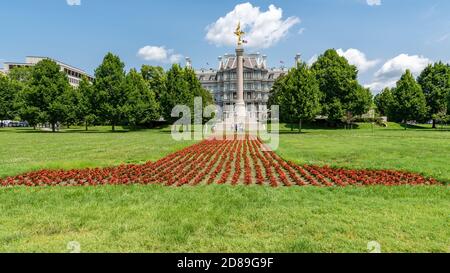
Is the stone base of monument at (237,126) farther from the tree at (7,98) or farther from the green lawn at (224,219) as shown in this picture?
the tree at (7,98)

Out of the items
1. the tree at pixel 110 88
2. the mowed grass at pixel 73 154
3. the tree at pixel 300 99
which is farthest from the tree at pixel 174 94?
the mowed grass at pixel 73 154

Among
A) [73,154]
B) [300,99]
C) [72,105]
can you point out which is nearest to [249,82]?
[300,99]

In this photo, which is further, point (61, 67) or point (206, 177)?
point (61, 67)

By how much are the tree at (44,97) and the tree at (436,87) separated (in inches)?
2906

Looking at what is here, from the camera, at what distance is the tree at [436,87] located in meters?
66.8

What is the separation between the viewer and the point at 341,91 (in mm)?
62906

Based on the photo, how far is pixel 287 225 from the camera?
6555 millimetres

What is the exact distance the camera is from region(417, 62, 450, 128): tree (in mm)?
66750

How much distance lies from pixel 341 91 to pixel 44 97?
→ 183 feet

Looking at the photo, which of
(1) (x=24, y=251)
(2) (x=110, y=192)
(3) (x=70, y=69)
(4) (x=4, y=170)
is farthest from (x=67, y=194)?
(3) (x=70, y=69)

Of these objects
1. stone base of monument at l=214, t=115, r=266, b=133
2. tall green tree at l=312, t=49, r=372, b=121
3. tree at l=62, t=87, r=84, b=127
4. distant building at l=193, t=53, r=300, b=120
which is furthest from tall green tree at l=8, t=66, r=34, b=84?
tall green tree at l=312, t=49, r=372, b=121

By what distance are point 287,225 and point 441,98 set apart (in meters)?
76.2

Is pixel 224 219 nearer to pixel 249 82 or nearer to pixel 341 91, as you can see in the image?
pixel 341 91

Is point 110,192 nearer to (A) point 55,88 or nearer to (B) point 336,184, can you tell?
(B) point 336,184
